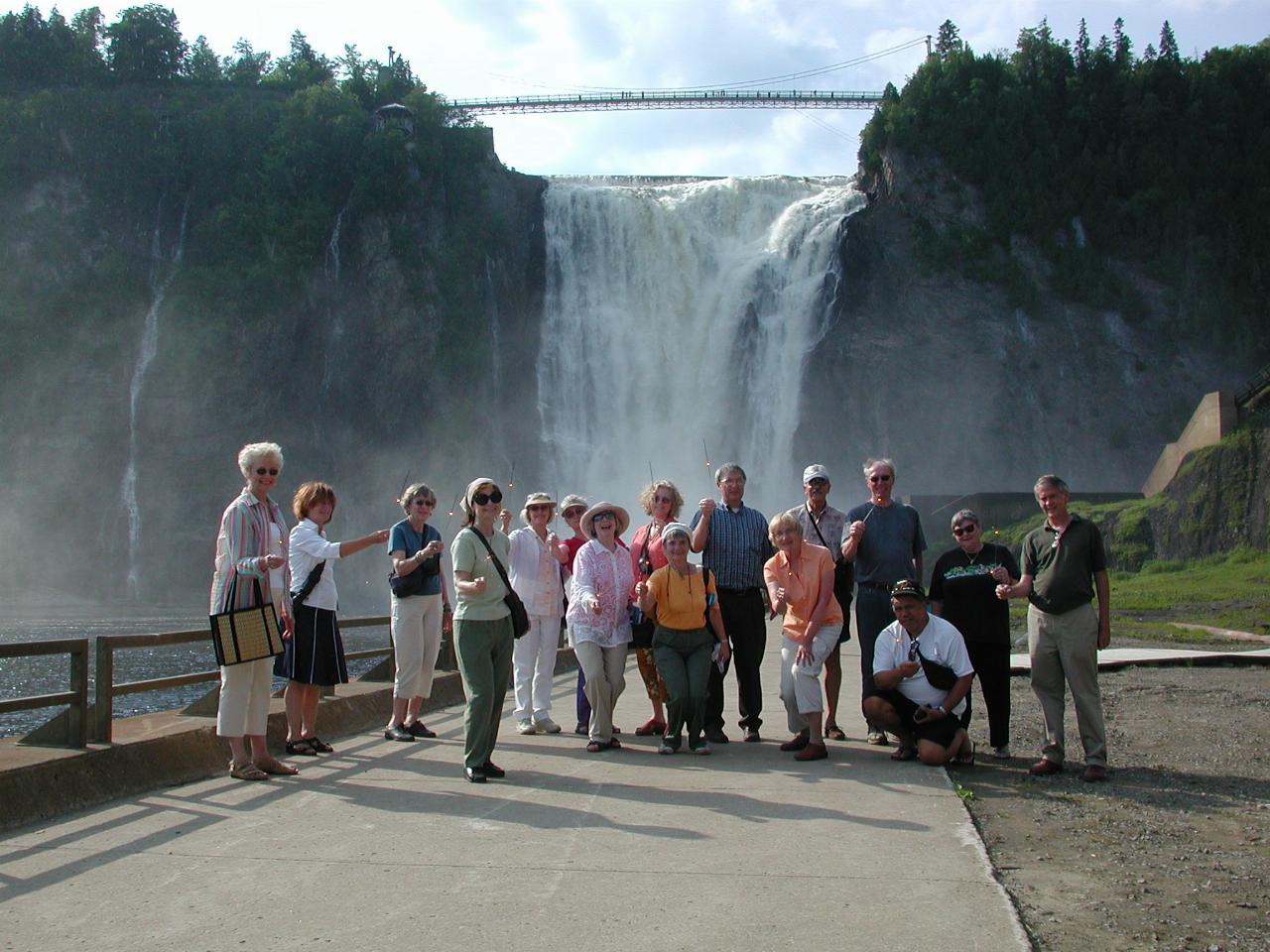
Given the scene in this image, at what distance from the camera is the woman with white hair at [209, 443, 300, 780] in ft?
22.8

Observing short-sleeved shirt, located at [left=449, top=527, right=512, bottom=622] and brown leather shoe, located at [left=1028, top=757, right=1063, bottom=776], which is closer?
short-sleeved shirt, located at [left=449, top=527, right=512, bottom=622]

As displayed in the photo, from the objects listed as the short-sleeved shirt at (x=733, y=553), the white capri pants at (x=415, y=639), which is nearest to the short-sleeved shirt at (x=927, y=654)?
the short-sleeved shirt at (x=733, y=553)

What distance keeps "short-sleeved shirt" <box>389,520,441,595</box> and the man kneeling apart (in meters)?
3.19

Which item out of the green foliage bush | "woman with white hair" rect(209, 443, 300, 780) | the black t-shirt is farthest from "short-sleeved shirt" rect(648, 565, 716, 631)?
the green foliage bush

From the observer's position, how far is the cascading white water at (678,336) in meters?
51.7

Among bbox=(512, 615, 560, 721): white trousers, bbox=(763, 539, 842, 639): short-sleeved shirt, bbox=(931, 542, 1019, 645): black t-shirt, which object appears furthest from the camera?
bbox=(512, 615, 560, 721): white trousers

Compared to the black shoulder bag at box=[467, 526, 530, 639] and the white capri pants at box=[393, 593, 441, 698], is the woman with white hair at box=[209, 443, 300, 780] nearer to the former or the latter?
the black shoulder bag at box=[467, 526, 530, 639]

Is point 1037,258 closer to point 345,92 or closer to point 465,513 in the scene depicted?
point 345,92

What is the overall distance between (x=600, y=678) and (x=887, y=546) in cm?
219

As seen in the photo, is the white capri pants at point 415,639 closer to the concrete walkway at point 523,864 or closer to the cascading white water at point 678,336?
the concrete walkway at point 523,864

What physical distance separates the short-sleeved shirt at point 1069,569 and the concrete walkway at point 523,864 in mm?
1243

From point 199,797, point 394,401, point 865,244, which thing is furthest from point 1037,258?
point 199,797

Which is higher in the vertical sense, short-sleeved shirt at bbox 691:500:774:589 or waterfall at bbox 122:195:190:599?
waterfall at bbox 122:195:190:599

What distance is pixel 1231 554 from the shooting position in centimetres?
3197
